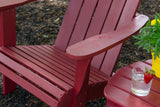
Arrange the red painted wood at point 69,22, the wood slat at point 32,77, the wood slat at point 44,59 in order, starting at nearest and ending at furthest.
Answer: the wood slat at point 32,77 < the wood slat at point 44,59 < the red painted wood at point 69,22

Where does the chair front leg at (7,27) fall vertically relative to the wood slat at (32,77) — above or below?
above

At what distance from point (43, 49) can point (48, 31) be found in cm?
140

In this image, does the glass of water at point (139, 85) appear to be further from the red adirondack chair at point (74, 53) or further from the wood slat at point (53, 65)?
the wood slat at point (53, 65)

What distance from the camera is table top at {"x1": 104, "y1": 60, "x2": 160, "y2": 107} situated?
145 cm

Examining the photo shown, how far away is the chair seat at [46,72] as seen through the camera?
1782mm

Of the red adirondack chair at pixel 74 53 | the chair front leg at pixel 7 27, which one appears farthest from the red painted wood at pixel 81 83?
the chair front leg at pixel 7 27

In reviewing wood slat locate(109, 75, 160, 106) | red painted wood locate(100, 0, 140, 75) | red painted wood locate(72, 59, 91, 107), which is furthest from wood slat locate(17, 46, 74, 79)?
wood slat locate(109, 75, 160, 106)

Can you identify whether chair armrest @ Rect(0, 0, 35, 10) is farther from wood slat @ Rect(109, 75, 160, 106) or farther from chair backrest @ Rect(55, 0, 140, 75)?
wood slat @ Rect(109, 75, 160, 106)

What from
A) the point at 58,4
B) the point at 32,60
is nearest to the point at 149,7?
the point at 58,4

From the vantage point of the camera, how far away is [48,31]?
3.77 m

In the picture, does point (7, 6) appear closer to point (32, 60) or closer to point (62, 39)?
point (32, 60)

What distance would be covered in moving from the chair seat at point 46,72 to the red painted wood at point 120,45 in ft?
0.23

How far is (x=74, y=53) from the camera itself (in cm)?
147

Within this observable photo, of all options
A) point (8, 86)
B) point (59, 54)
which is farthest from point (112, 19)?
point (8, 86)
